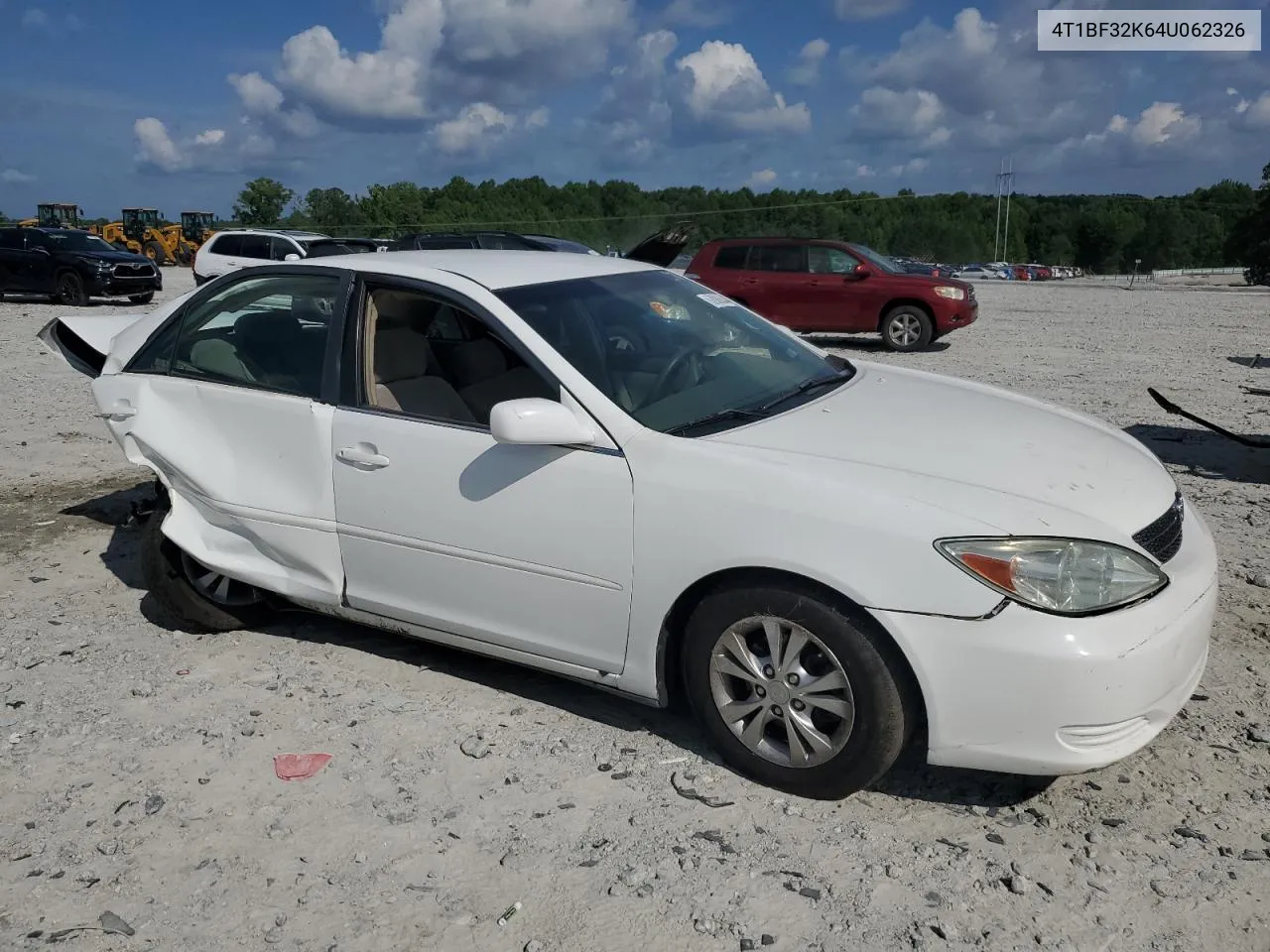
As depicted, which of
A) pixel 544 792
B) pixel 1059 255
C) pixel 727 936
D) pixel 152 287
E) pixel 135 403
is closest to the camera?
pixel 727 936

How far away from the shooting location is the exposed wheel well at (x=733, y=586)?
299cm

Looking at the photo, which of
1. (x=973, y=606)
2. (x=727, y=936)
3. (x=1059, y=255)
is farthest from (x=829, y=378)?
(x=1059, y=255)

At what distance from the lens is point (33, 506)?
6.66 meters

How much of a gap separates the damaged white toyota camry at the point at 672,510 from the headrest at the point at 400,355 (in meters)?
0.01

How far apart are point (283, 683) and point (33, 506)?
11.4 feet

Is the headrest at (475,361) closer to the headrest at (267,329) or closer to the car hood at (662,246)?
the headrest at (267,329)

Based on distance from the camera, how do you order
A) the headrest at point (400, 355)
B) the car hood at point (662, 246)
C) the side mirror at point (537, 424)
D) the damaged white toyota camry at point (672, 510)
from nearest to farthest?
the damaged white toyota camry at point (672, 510) < the side mirror at point (537, 424) < the headrest at point (400, 355) < the car hood at point (662, 246)

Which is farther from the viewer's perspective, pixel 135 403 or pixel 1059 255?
pixel 1059 255

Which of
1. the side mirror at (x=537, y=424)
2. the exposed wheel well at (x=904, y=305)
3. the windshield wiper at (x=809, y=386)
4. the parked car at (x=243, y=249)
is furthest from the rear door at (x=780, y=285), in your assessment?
the side mirror at (x=537, y=424)

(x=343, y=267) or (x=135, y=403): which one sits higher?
(x=343, y=267)

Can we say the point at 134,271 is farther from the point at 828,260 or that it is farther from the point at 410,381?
the point at 410,381

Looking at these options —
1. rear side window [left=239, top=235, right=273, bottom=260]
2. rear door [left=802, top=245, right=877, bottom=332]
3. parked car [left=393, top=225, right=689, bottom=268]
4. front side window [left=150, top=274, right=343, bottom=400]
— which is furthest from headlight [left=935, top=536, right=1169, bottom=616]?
rear side window [left=239, top=235, right=273, bottom=260]

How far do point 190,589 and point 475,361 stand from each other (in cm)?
164

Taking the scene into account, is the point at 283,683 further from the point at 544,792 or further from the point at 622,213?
the point at 622,213
